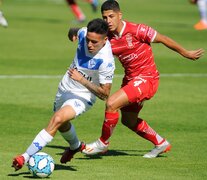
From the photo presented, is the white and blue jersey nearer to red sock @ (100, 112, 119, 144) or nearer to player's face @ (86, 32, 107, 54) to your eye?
player's face @ (86, 32, 107, 54)

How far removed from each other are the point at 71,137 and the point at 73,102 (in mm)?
823

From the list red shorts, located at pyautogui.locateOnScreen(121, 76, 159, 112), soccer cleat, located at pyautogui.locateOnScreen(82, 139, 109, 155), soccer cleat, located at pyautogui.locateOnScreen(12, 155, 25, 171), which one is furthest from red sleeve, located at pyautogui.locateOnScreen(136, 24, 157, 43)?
soccer cleat, located at pyautogui.locateOnScreen(12, 155, 25, 171)

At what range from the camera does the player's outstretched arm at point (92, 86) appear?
35.8 feet

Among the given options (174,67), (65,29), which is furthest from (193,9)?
(174,67)

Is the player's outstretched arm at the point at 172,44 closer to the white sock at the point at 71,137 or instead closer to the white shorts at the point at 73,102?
the white shorts at the point at 73,102

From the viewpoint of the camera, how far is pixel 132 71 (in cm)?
1270

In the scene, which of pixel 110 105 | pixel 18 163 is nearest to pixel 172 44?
pixel 110 105

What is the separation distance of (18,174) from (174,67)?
1341cm

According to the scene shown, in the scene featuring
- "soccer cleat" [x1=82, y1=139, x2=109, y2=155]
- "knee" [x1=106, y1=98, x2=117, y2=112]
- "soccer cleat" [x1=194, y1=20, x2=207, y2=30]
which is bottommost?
"soccer cleat" [x1=194, y1=20, x2=207, y2=30]

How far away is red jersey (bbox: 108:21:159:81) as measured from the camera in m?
12.5

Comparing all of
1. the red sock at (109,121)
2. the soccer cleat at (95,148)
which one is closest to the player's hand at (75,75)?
the red sock at (109,121)

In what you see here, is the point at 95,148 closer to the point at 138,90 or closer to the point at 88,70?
the point at 138,90

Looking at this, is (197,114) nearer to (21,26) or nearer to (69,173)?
(69,173)

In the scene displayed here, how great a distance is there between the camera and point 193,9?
154 ft
